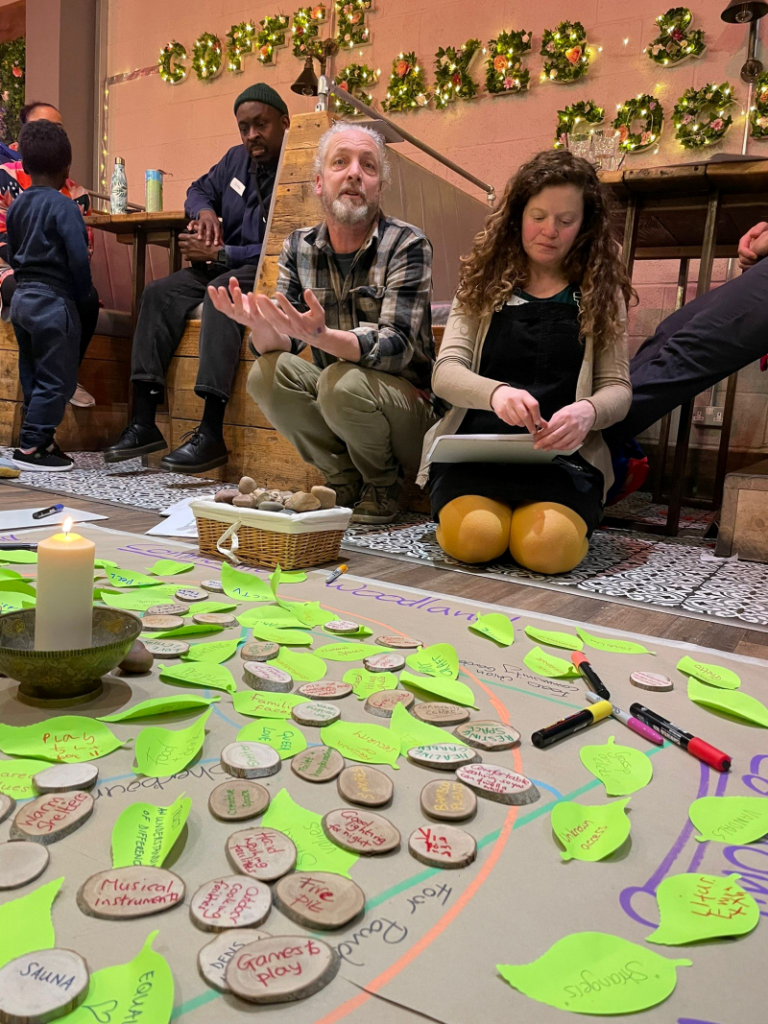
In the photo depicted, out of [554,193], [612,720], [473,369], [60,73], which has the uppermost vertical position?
[60,73]

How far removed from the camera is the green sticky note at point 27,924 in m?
0.39

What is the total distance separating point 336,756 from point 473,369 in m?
1.10

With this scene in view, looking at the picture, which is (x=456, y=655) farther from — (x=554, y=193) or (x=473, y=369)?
(x=554, y=193)

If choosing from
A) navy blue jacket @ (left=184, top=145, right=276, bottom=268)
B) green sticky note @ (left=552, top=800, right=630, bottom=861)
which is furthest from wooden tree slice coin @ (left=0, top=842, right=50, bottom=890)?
navy blue jacket @ (left=184, top=145, right=276, bottom=268)

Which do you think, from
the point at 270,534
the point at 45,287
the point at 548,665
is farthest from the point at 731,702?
the point at 45,287

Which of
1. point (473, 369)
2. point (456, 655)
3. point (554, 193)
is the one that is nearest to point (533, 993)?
point (456, 655)

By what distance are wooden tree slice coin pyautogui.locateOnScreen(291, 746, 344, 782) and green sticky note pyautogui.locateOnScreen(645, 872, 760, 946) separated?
0.25 meters

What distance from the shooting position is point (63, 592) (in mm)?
642

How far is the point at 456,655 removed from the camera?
0.90m

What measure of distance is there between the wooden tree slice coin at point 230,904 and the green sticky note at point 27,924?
0.08 metres

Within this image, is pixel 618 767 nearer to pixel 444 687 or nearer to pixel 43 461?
pixel 444 687

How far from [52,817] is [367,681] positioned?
1.20 ft

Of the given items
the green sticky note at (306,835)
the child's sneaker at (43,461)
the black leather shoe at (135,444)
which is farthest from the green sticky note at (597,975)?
the child's sneaker at (43,461)

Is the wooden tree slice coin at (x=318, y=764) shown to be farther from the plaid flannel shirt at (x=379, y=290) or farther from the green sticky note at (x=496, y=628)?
the plaid flannel shirt at (x=379, y=290)
